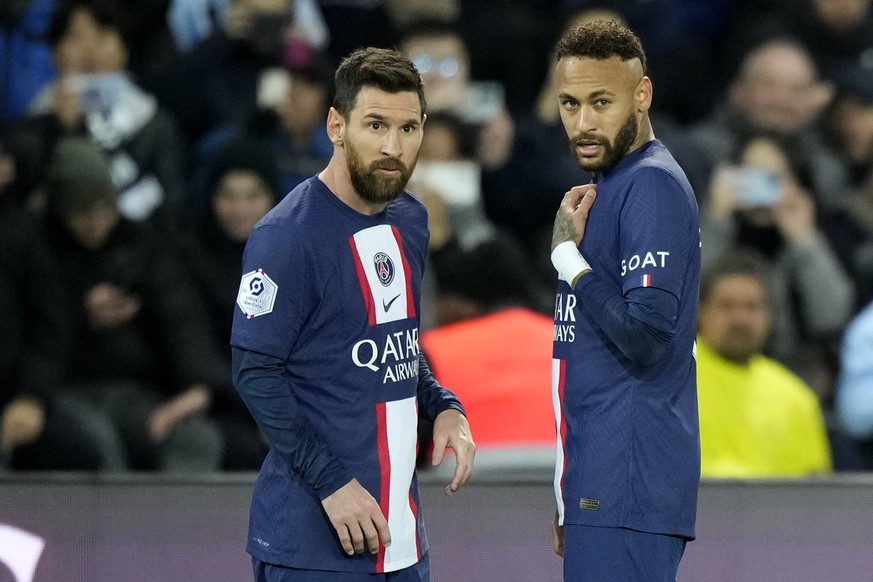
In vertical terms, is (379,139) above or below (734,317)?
above

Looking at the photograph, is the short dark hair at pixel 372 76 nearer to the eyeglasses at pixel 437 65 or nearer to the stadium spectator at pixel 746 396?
the stadium spectator at pixel 746 396

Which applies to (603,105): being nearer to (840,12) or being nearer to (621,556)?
(621,556)

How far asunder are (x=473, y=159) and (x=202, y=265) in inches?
53.0

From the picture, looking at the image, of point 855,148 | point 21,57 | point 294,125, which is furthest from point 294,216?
point 855,148

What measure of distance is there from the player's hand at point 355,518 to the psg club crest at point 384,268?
17.6 inches

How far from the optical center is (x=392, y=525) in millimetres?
3135

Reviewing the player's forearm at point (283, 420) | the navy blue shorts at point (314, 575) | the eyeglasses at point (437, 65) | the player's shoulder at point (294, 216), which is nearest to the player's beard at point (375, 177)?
the player's shoulder at point (294, 216)

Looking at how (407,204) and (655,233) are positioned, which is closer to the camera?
(655,233)

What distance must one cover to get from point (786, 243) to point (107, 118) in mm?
3047

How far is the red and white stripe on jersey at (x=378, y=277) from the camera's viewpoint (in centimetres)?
310

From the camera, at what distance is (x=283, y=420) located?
2.97m

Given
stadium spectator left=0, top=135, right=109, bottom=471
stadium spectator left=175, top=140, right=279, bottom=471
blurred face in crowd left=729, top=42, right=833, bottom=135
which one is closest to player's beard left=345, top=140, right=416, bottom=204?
stadium spectator left=0, top=135, right=109, bottom=471

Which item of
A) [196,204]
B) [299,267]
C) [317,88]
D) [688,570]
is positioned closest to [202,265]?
[196,204]

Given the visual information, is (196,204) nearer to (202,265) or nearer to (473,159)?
(202,265)
